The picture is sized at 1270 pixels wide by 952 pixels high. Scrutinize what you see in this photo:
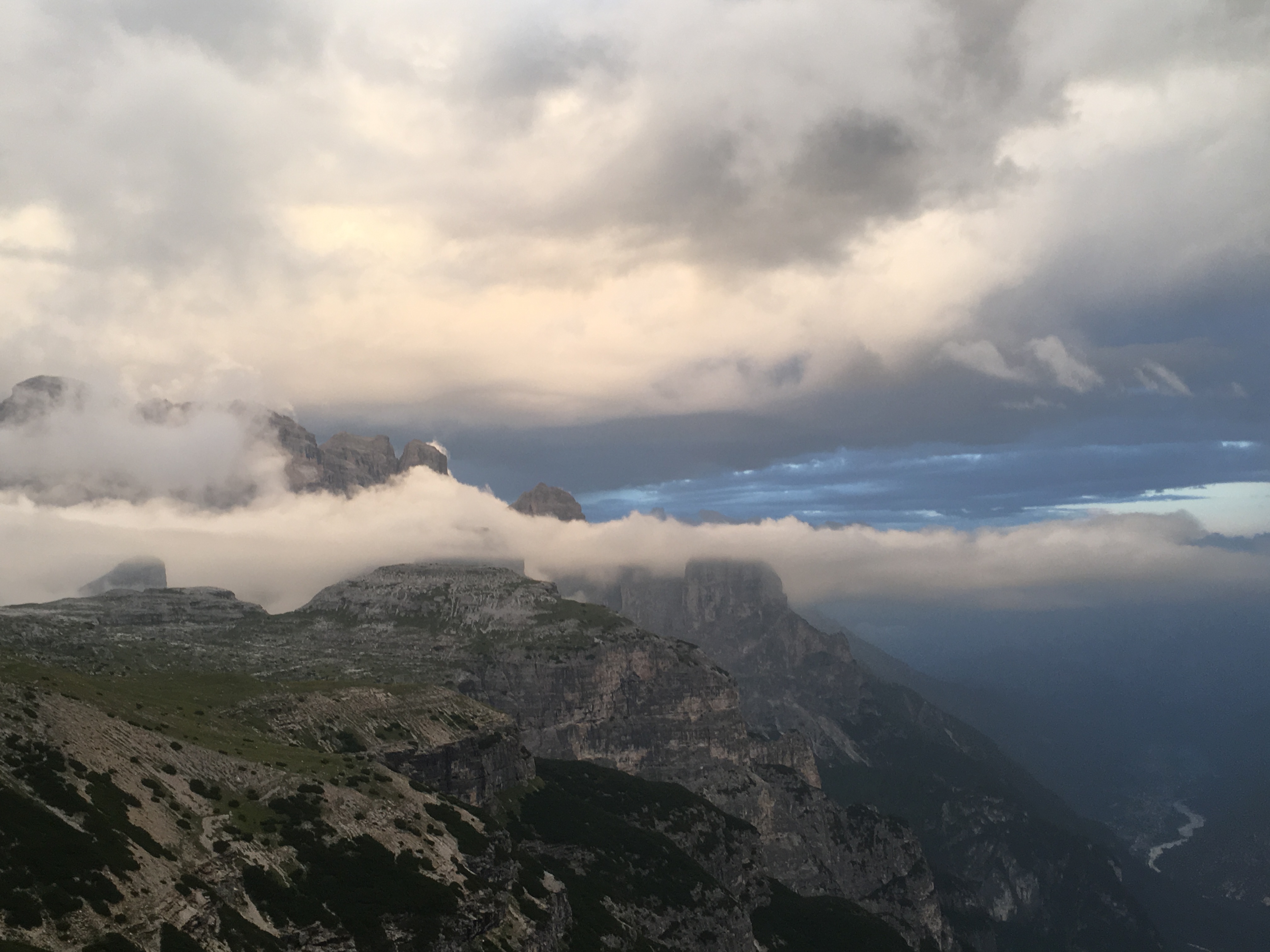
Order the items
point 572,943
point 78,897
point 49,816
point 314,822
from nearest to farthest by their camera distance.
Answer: point 78,897 → point 49,816 → point 314,822 → point 572,943

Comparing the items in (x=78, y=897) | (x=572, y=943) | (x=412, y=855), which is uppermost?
(x=78, y=897)

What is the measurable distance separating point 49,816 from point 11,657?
83.6 meters

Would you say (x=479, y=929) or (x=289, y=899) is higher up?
(x=289, y=899)

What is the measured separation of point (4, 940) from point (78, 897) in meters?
12.0

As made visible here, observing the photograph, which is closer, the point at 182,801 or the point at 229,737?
the point at 182,801

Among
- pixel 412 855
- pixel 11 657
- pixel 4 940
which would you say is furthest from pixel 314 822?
pixel 11 657

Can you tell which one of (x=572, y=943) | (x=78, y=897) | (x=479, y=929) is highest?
(x=78, y=897)

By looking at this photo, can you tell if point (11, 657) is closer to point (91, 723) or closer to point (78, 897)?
point (91, 723)

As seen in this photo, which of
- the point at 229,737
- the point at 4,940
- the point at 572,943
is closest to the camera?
the point at 4,940

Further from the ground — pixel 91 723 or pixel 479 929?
pixel 91 723

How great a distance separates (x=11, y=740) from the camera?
114m

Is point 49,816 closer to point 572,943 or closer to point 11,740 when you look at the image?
point 11,740

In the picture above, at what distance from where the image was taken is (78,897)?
89.9 m

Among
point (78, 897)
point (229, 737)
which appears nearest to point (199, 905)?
point (78, 897)
